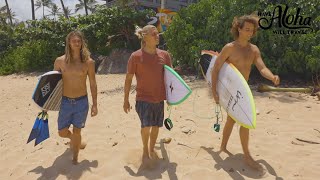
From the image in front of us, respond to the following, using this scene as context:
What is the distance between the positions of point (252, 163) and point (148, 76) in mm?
1466

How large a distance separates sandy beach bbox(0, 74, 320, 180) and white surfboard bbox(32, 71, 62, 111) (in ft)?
2.39

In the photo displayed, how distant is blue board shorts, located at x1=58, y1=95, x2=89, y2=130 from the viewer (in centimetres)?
368

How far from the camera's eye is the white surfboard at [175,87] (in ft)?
11.5

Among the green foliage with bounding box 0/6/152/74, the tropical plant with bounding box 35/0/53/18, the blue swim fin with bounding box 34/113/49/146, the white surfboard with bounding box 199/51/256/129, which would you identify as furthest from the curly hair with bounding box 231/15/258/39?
the tropical plant with bounding box 35/0/53/18

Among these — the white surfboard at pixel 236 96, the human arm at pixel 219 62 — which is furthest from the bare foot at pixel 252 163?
the human arm at pixel 219 62

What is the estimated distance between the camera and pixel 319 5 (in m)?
8.12

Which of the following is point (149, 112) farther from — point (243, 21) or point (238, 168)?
point (243, 21)

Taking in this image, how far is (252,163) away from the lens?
3576 millimetres

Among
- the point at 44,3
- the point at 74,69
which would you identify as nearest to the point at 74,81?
the point at 74,69

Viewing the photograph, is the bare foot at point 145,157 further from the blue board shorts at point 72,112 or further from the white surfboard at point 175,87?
the blue board shorts at point 72,112

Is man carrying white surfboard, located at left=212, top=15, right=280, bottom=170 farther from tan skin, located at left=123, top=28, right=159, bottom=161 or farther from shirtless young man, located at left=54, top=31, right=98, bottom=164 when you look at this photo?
shirtless young man, located at left=54, top=31, right=98, bottom=164

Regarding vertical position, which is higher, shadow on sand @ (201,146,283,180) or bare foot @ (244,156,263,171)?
bare foot @ (244,156,263,171)

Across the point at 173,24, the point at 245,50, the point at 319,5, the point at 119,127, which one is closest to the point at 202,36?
the point at 173,24

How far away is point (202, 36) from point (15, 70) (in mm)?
11697
